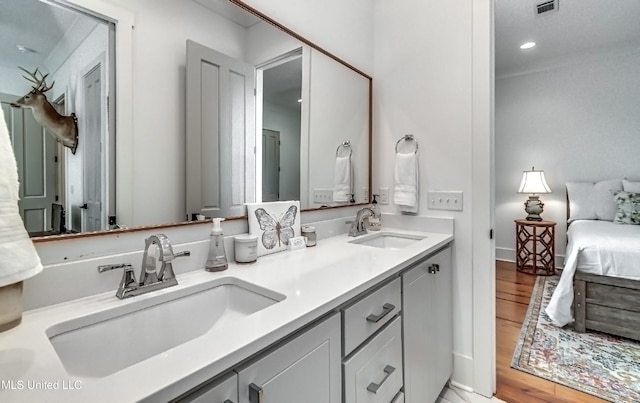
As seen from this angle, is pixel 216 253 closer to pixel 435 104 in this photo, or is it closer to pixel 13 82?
pixel 13 82

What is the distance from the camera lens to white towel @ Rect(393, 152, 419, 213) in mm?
1854

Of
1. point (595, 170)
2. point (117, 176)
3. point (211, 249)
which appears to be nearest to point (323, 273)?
point (211, 249)

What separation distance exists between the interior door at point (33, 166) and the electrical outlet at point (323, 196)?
1.14 meters

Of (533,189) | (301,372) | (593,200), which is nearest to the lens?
(301,372)

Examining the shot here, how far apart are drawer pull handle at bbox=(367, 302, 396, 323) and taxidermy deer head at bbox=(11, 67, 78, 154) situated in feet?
3.30

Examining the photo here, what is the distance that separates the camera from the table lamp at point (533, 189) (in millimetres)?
3670

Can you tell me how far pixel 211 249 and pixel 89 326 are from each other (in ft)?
1.37

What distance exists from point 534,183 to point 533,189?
0.08 metres

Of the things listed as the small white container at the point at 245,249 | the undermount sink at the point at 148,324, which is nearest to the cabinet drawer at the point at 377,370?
the undermount sink at the point at 148,324

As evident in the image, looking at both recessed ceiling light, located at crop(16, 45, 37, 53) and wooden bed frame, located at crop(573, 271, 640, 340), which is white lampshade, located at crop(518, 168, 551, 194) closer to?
wooden bed frame, located at crop(573, 271, 640, 340)

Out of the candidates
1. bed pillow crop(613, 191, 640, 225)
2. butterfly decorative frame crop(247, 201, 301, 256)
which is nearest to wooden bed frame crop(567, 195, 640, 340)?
bed pillow crop(613, 191, 640, 225)

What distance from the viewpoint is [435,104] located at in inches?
71.0

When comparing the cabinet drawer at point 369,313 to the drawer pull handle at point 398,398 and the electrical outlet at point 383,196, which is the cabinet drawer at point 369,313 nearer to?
the drawer pull handle at point 398,398

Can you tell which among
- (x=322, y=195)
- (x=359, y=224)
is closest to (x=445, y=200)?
(x=359, y=224)
